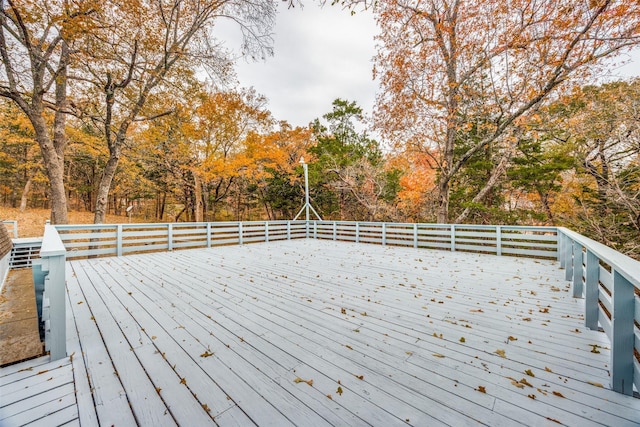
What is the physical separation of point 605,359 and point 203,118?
12.7 m

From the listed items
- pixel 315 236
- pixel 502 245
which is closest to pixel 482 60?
pixel 502 245

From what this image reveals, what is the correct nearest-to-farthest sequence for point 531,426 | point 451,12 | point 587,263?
point 531,426
point 587,263
point 451,12

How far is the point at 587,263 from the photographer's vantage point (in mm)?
2475

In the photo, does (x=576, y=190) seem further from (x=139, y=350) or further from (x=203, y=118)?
(x=203, y=118)

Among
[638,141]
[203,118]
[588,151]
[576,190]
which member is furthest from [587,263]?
[203,118]

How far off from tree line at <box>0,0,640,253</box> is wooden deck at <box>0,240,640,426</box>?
461 centimetres

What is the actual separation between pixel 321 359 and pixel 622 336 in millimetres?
1929

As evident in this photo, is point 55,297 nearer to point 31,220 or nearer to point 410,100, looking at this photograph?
point 410,100

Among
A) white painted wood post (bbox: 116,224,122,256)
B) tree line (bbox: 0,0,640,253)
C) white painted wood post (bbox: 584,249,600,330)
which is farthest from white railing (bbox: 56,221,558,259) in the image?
white painted wood post (bbox: 584,249,600,330)

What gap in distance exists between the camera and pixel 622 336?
5.12ft

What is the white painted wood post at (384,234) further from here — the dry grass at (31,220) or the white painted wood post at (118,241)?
the dry grass at (31,220)

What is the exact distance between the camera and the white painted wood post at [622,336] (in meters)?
1.55

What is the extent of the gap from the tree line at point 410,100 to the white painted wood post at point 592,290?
4.14 metres

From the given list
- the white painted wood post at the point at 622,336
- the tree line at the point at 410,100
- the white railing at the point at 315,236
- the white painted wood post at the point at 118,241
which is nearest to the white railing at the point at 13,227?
the white railing at the point at 315,236
